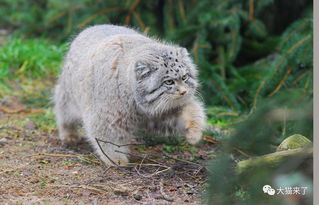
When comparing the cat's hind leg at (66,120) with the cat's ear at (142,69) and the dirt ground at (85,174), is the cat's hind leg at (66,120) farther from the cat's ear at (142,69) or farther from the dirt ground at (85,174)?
the cat's ear at (142,69)

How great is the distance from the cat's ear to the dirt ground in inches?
29.5

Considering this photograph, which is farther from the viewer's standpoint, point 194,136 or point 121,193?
point 194,136

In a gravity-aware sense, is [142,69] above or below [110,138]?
above

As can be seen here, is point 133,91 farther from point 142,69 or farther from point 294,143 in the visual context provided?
point 294,143

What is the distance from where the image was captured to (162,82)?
14.9 feet

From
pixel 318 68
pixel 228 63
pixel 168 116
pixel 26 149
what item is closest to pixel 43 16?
pixel 228 63

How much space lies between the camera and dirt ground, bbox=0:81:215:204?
13.2 feet

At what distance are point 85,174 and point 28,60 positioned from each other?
12.1 ft

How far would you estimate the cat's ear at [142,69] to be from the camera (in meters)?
4.59

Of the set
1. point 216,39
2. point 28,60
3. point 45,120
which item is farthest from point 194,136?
point 28,60

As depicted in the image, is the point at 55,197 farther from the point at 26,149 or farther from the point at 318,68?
the point at 318,68

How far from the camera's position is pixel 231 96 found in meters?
6.79

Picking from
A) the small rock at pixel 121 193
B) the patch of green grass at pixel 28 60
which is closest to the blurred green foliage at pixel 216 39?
the patch of green grass at pixel 28 60

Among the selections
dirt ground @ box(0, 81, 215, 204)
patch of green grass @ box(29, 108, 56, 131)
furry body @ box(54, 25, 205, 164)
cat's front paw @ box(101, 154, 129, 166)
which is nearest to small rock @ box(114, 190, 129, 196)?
dirt ground @ box(0, 81, 215, 204)
